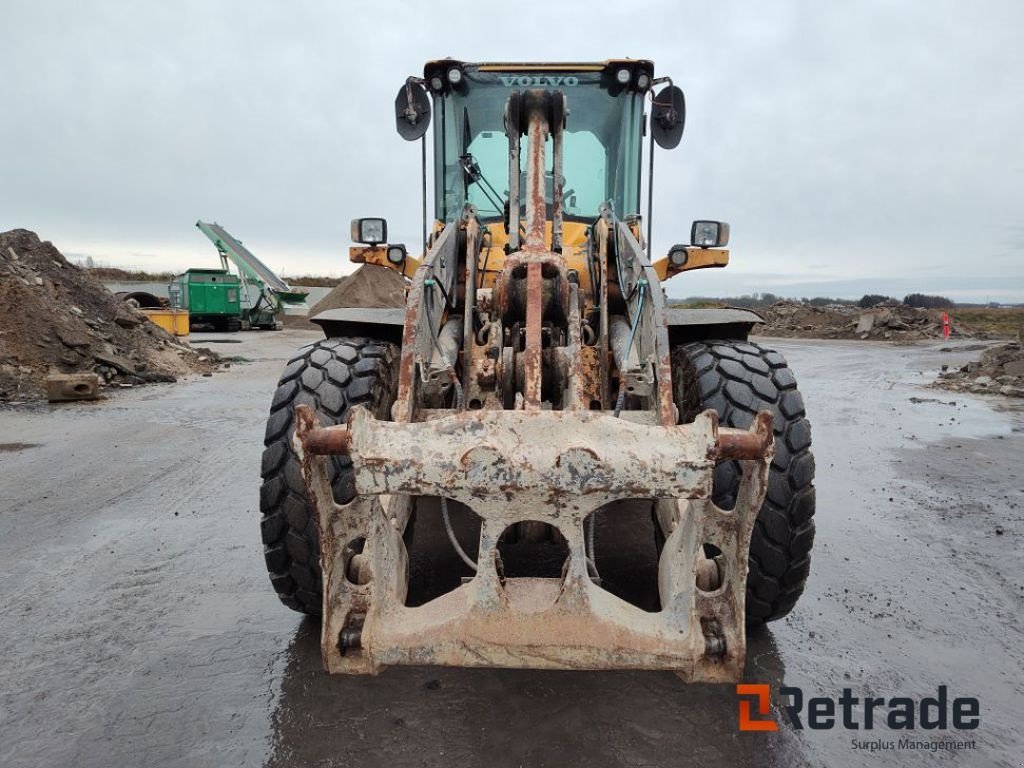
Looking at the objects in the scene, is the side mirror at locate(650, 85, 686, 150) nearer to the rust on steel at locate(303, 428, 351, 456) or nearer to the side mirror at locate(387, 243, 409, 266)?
the side mirror at locate(387, 243, 409, 266)

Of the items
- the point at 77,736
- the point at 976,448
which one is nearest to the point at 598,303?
the point at 77,736

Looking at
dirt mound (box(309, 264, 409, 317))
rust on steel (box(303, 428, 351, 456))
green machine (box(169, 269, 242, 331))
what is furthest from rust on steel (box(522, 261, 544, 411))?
green machine (box(169, 269, 242, 331))

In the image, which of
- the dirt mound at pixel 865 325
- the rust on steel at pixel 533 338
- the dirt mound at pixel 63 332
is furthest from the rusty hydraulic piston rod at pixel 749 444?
the dirt mound at pixel 865 325

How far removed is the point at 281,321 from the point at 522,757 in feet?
89.9

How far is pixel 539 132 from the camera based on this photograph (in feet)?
9.99

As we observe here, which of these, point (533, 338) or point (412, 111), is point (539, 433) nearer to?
point (533, 338)

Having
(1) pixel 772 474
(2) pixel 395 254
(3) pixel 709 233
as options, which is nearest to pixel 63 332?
(2) pixel 395 254

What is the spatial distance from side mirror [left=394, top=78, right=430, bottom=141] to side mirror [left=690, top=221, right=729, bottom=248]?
176 cm

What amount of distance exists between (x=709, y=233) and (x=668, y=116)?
2.82 feet

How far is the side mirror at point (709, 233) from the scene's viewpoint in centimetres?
392

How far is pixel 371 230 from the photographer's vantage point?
13.7 ft

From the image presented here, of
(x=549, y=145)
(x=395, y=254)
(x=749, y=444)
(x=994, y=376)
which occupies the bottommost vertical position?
(x=994, y=376)

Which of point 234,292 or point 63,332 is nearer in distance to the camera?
point 63,332

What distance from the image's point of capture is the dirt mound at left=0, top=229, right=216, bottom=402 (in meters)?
10.4
